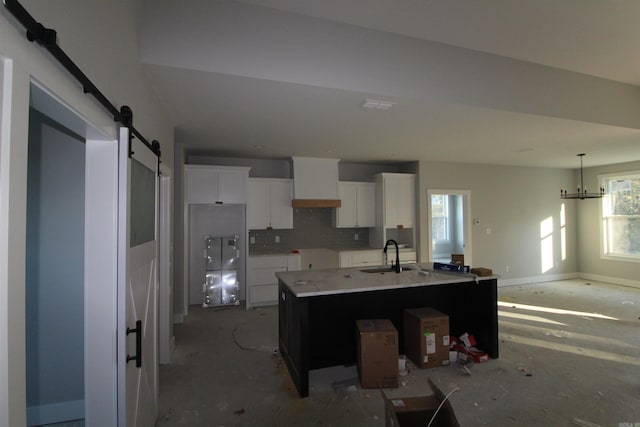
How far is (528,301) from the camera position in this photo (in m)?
5.33

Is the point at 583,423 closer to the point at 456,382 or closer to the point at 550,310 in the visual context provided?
the point at 456,382

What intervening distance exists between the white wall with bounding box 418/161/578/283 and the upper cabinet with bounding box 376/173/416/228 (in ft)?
0.61

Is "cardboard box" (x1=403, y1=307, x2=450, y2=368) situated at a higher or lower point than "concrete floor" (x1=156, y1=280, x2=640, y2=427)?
higher

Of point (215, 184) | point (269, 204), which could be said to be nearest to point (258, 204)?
point (269, 204)

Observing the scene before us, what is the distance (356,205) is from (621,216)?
224 inches

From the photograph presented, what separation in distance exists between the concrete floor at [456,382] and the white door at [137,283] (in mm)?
615

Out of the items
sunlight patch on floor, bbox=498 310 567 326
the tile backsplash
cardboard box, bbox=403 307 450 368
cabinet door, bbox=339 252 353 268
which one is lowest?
sunlight patch on floor, bbox=498 310 567 326

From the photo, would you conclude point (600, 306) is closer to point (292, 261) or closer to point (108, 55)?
point (292, 261)

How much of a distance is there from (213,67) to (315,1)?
0.88 meters

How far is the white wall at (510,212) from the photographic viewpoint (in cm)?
617

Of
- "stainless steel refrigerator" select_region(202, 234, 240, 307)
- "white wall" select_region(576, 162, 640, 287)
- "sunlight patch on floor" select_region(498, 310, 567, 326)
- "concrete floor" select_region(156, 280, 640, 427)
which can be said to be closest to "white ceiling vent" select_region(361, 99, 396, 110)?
"concrete floor" select_region(156, 280, 640, 427)

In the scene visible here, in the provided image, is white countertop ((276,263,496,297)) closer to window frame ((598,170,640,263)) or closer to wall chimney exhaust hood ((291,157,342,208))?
wall chimney exhaust hood ((291,157,342,208))

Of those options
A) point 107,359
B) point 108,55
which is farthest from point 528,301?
point 108,55

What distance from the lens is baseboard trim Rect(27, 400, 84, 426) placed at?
2.23 meters
